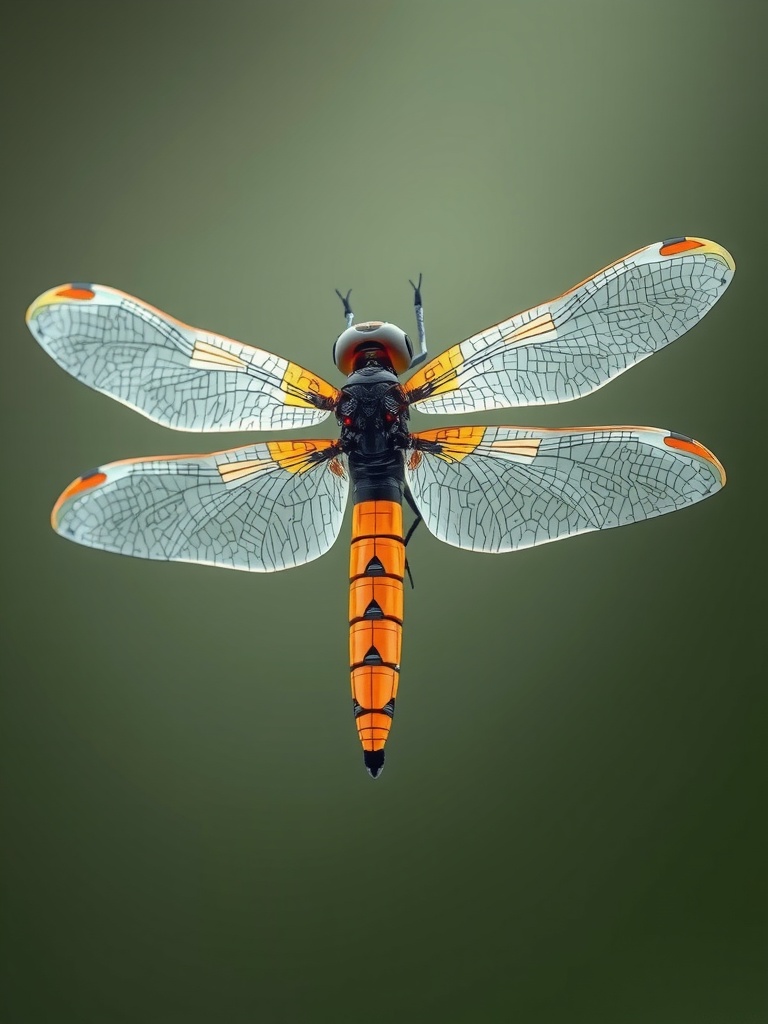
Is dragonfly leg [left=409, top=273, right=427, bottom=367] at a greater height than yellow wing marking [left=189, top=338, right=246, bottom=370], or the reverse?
dragonfly leg [left=409, top=273, right=427, bottom=367]

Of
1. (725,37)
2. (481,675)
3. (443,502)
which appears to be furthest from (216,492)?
(725,37)

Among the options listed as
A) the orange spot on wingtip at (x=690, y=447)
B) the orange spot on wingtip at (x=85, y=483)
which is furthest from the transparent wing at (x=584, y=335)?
the orange spot on wingtip at (x=85, y=483)

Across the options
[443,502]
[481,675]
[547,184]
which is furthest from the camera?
[547,184]

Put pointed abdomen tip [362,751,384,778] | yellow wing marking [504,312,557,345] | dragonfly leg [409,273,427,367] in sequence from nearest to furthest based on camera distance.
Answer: pointed abdomen tip [362,751,384,778], yellow wing marking [504,312,557,345], dragonfly leg [409,273,427,367]

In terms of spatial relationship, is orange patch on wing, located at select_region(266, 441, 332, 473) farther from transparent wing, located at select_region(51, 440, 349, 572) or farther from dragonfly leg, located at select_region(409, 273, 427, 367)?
dragonfly leg, located at select_region(409, 273, 427, 367)

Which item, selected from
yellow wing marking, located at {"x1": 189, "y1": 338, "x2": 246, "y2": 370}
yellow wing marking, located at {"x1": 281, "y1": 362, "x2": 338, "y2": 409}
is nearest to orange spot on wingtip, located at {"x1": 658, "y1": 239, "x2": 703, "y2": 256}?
yellow wing marking, located at {"x1": 281, "y1": 362, "x2": 338, "y2": 409}

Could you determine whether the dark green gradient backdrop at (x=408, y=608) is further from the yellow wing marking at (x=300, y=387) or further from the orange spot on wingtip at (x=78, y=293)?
the orange spot on wingtip at (x=78, y=293)

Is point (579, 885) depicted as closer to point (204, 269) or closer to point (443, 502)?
point (443, 502)
